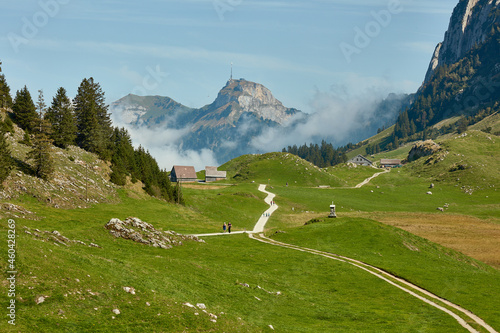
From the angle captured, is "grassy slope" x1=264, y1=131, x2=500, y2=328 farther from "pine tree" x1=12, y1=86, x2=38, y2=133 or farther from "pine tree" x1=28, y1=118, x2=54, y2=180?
"pine tree" x1=12, y1=86, x2=38, y2=133

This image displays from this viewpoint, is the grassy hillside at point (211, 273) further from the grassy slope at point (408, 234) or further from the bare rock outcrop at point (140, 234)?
the bare rock outcrop at point (140, 234)

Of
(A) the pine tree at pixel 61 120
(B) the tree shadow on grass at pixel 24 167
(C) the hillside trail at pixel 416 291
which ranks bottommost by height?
(C) the hillside trail at pixel 416 291

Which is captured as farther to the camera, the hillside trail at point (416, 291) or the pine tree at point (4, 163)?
the pine tree at point (4, 163)

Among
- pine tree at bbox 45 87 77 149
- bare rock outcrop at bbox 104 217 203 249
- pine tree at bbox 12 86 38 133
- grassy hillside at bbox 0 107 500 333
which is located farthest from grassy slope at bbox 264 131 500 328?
pine tree at bbox 12 86 38 133

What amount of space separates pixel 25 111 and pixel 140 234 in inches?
2464

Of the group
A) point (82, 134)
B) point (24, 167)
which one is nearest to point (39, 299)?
point (24, 167)

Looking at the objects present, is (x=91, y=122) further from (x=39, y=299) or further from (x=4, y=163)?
(x=39, y=299)

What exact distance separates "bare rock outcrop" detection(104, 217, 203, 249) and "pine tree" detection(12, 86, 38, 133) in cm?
5599

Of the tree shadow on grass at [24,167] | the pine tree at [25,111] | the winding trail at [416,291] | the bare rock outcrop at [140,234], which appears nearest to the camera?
the winding trail at [416,291]

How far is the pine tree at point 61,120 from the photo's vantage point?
93750mm

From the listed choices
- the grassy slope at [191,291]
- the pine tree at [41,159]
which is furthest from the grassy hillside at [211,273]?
the pine tree at [41,159]

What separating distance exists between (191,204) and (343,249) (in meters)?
57.6

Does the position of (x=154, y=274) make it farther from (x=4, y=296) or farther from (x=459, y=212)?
(x=459, y=212)

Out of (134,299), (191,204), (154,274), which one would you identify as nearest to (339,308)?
(154,274)
